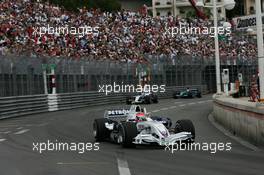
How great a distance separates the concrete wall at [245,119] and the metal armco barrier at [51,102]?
473 inches

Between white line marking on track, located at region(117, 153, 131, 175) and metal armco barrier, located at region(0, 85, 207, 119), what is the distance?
16205 mm

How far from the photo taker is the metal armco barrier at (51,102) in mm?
27572

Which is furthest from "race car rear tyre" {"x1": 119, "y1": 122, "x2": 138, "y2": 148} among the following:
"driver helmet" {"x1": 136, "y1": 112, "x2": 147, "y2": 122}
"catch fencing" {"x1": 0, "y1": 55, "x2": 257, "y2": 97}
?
"catch fencing" {"x1": 0, "y1": 55, "x2": 257, "y2": 97}

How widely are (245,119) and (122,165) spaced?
4.94 meters

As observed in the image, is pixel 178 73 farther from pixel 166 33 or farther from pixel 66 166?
pixel 66 166

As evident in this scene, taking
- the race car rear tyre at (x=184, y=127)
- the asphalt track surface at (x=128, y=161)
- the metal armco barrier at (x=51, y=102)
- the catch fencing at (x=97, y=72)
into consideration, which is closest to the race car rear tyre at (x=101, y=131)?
the asphalt track surface at (x=128, y=161)

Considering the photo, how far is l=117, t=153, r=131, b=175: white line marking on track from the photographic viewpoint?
30.1 feet

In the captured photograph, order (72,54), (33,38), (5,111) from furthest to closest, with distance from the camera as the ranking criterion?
(72,54) → (33,38) → (5,111)

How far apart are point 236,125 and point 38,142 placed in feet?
16.7

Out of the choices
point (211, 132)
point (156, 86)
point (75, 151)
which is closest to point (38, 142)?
point (75, 151)

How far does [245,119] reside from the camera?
1409 centimetres

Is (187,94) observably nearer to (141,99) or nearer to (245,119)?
(141,99)

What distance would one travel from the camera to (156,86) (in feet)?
149

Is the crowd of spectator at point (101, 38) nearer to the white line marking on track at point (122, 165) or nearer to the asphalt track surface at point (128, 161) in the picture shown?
the asphalt track surface at point (128, 161)
